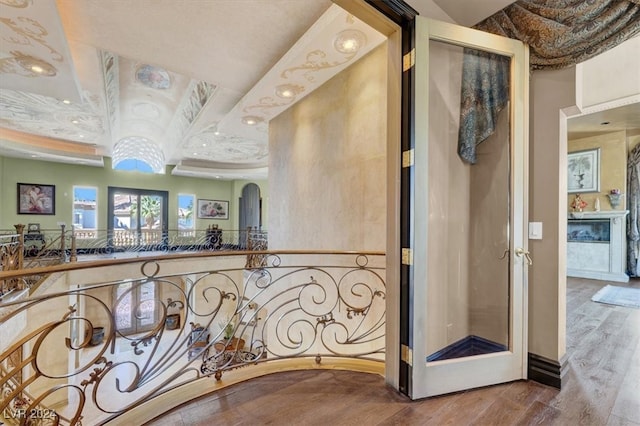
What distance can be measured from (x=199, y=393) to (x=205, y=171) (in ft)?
33.3

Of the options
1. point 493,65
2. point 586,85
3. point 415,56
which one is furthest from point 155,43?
point 586,85

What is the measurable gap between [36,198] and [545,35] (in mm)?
12878

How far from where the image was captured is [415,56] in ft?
5.84

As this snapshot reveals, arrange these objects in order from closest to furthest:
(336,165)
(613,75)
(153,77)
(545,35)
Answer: (545,35)
(336,165)
(613,75)
(153,77)

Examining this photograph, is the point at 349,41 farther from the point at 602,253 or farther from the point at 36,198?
the point at 36,198

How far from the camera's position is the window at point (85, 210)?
9.67 meters

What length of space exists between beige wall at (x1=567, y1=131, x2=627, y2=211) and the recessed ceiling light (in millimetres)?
7106

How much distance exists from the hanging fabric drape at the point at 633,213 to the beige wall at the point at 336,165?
643 cm

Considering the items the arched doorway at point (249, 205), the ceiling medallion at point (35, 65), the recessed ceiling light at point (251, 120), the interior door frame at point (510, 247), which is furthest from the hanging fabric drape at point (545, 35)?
the arched doorway at point (249, 205)

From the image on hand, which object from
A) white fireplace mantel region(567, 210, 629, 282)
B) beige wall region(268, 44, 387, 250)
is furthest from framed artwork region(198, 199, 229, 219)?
white fireplace mantel region(567, 210, 629, 282)

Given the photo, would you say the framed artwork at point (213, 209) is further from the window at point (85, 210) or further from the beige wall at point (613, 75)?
the beige wall at point (613, 75)

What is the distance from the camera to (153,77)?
5.12 meters

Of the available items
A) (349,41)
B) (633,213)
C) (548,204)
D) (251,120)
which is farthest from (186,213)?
(633,213)

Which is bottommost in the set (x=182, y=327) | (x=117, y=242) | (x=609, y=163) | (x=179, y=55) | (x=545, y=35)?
(x=117, y=242)
